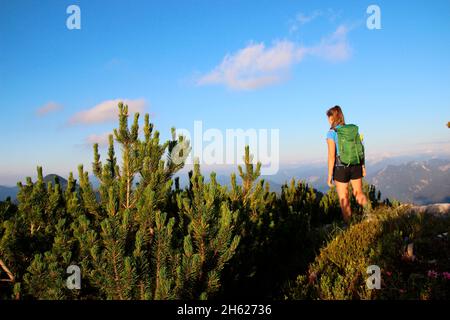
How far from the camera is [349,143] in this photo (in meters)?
5.67

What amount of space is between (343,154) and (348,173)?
41 centimetres

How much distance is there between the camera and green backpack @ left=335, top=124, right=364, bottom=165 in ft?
18.5
